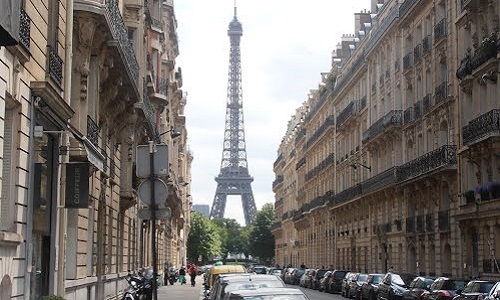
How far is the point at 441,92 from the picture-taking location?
4638 cm

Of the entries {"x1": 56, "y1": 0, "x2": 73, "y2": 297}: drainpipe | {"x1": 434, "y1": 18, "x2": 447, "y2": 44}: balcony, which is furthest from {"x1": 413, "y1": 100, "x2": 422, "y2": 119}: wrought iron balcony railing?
{"x1": 56, "y1": 0, "x2": 73, "y2": 297}: drainpipe

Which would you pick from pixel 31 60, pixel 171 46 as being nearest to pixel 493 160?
pixel 31 60

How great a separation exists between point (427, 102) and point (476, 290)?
85.0 ft

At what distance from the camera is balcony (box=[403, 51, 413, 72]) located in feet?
173

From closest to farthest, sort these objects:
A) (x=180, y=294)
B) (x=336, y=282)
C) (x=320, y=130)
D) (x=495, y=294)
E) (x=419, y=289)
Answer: (x=495, y=294) < (x=419, y=289) < (x=180, y=294) < (x=336, y=282) < (x=320, y=130)

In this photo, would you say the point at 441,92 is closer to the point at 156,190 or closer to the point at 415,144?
the point at 415,144

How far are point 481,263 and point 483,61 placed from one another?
8863 mm

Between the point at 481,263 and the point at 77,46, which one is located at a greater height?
the point at 77,46

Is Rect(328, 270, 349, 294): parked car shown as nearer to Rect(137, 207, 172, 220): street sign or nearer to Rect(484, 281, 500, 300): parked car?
Rect(484, 281, 500, 300): parked car

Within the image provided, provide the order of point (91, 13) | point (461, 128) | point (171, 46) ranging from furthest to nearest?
point (171, 46)
point (461, 128)
point (91, 13)

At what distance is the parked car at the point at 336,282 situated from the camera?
5128 cm

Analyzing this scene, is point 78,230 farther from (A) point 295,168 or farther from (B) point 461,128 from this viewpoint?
(A) point 295,168

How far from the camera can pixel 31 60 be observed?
15766 millimetres

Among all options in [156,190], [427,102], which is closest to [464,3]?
[427,102]
